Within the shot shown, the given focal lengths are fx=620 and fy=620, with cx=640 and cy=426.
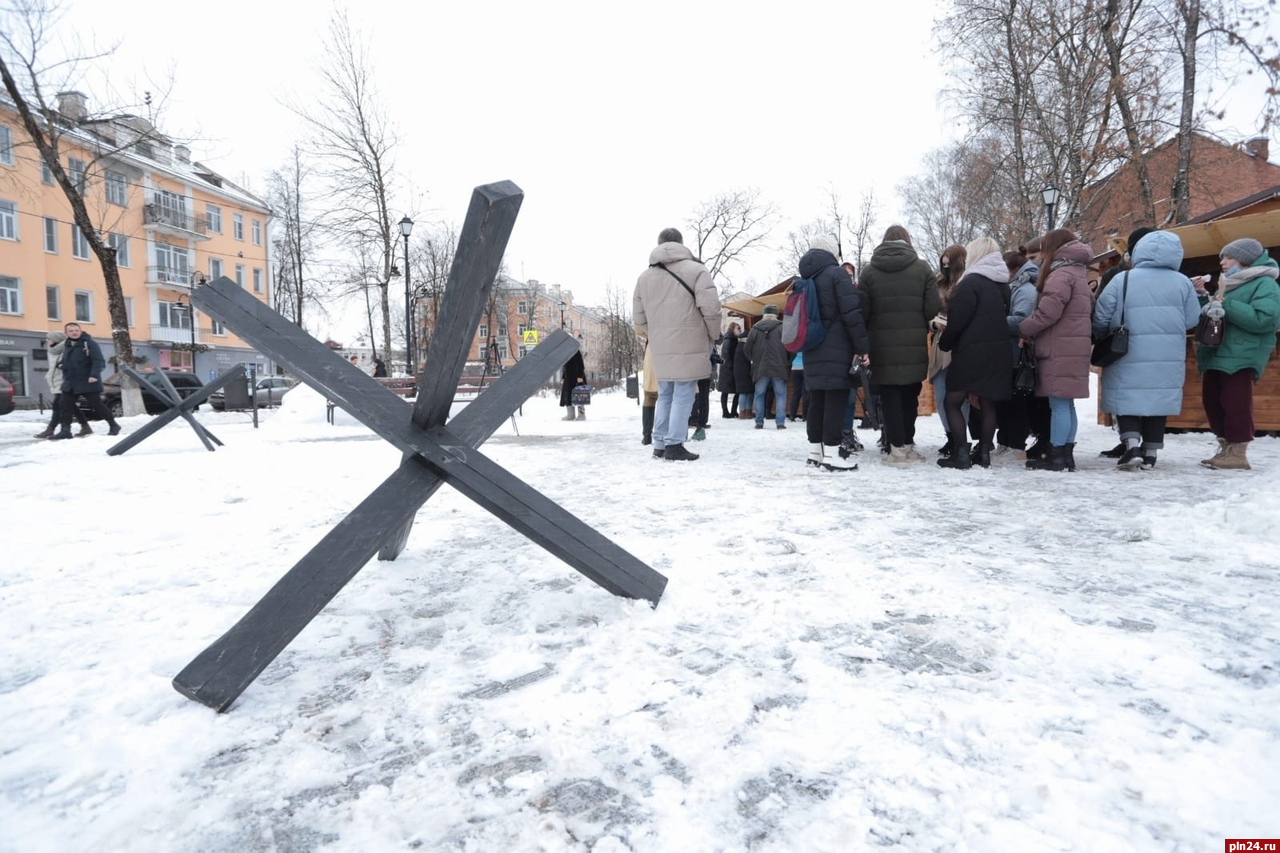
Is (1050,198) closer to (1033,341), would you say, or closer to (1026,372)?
(1033,341)

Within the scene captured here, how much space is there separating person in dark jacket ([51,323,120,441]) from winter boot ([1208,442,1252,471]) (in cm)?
1246

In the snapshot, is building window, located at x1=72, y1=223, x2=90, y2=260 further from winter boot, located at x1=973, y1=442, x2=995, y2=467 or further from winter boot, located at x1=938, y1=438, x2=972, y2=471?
winter boot, located at x1=973, y1=442, x2=995, y2=467

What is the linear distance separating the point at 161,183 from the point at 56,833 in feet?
145

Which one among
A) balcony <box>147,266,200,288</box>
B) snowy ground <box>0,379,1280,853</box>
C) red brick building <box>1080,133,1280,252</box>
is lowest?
snowy ground <box>0,379,1280,853</box>

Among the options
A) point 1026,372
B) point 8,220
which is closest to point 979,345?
point 1026,372

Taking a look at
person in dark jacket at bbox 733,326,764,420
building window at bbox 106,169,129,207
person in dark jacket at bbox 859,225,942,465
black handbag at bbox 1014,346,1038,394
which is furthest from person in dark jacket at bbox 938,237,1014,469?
building window at bbox 106,169,129,207

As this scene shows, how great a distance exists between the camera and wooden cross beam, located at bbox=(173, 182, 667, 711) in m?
1.45

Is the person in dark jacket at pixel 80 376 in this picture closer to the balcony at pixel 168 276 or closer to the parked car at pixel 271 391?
the parked car at pixel 271 391

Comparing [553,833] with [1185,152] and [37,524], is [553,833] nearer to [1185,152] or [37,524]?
[37,524]

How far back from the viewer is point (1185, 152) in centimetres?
1235

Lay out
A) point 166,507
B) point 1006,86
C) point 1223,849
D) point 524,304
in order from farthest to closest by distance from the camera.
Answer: point 524,304
point 1006,86
point 166,507
point 1223,849

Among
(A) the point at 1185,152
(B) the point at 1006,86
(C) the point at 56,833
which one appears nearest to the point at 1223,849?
(C) the point at 56,833

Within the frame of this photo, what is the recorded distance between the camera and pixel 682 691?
1.51 meters

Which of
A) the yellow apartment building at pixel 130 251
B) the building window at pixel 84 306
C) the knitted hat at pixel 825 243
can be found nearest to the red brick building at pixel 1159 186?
the knitted hat at pixel 825 243
